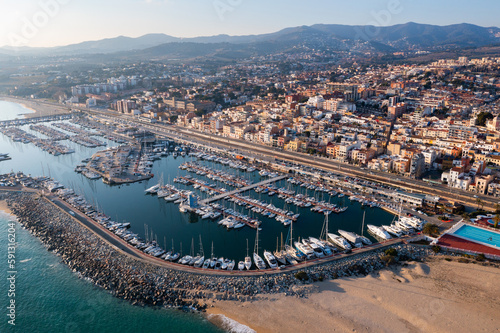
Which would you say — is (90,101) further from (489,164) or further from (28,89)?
(489,164)

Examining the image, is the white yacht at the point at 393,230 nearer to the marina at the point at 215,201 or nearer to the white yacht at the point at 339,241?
the marina at the point at 215,201

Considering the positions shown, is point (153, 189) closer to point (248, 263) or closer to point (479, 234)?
point (248, 263)

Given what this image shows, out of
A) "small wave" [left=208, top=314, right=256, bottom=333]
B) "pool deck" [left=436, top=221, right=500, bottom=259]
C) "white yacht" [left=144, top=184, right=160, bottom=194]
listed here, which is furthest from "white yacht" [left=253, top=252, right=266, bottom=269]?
"white yacht" [left=144, top=184, right=160, bottom=194]

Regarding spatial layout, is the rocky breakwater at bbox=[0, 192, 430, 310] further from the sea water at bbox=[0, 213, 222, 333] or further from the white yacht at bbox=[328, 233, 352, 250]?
the white yacht at bbox=[328, 233, 352, 250]

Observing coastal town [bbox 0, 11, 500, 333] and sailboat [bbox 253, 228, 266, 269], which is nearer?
coastal town [bbox 0, 11, 500, 333]

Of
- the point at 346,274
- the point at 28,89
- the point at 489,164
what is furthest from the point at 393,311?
the point at 28,89

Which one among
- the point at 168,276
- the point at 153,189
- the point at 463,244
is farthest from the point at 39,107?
the point at 463,244

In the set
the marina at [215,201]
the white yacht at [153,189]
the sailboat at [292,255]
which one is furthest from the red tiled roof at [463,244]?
the white yacht at [153,189]
